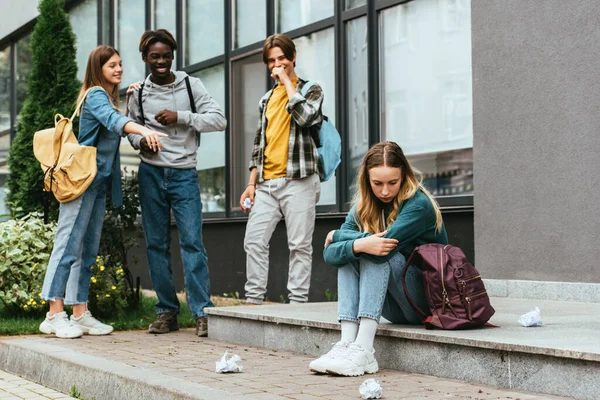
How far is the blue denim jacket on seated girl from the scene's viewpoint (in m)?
6.18

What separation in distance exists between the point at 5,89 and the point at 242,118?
30.5ft

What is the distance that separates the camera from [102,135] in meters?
6.45

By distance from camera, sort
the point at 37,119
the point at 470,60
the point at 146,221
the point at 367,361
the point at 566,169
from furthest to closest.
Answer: the point at 37,119
the point at 470,60
the point at 146,221
the point at 566,169
the point at 367,361

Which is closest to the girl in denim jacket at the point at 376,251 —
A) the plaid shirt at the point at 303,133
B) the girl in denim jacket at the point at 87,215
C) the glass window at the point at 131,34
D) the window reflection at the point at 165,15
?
the plaid shirt at the point at 303,133

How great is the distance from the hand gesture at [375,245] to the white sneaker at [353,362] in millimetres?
456

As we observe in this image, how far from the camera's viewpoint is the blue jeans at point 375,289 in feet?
14.5

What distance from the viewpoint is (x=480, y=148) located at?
667cm

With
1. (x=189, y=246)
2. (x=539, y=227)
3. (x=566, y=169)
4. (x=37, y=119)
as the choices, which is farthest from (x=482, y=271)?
(x=37, y=119)

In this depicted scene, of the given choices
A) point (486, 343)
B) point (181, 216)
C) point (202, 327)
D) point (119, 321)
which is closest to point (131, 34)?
point (119, 321)

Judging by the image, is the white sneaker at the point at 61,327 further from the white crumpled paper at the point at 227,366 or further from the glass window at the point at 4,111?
the glass window at the point at 4,111

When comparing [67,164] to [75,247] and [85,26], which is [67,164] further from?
[85,26]

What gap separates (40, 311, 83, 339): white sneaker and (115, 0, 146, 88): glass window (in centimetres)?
708

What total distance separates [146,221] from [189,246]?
0.36m

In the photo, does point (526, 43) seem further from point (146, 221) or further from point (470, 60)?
point (146, 221)
